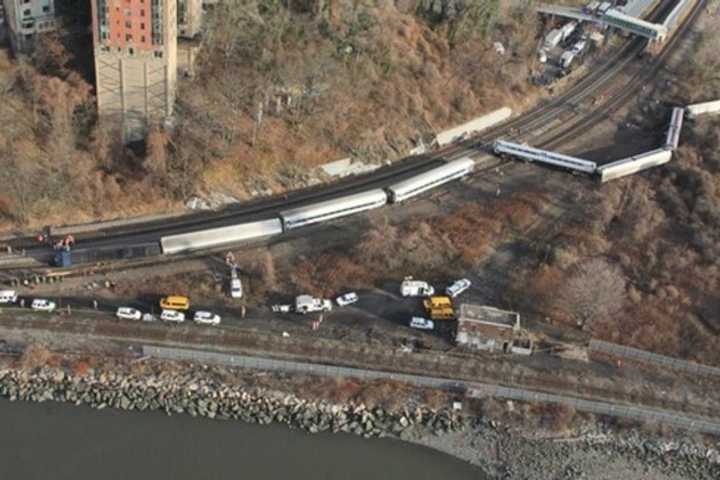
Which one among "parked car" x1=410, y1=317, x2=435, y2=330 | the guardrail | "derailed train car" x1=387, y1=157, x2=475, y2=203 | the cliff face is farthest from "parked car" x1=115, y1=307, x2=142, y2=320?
"derailed train car" x1=387, y1=157, x2=475, y2=203

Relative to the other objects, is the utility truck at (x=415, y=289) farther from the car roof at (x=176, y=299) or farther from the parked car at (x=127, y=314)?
the parked car at (x=127, y=314)

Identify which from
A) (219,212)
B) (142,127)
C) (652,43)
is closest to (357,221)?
(219,212)

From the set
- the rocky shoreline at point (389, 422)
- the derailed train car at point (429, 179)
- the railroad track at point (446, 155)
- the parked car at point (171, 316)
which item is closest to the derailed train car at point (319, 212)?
the derailed train car at point (429, 179)

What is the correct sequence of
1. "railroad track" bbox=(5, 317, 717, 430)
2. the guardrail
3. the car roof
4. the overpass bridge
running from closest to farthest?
the guardrail, "railroad track" bbox=(5, 317, 717, 430), the car roof, the overpass bridge

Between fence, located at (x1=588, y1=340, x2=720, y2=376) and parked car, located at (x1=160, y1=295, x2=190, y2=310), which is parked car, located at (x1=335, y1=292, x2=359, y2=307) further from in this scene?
fence, located at (x1=588, y1=340, x2=720, y2=376)

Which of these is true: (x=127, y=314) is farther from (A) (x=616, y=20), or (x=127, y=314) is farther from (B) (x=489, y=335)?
(A) (x=616, y=20)
